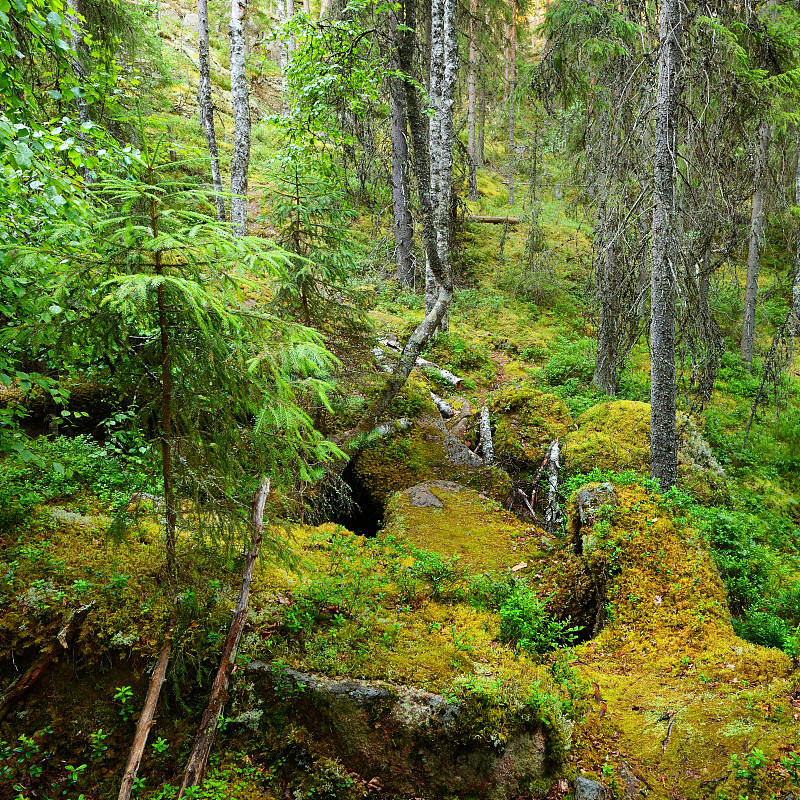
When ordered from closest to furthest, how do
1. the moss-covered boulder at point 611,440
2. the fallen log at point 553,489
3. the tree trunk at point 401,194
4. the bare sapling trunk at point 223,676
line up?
the bare sapling trunk at point 223,676
the fallen log at point 553,489
the moss-covered boulder at point 611,440
the tree trunk at point 401,194

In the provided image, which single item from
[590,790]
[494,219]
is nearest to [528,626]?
[590,790]

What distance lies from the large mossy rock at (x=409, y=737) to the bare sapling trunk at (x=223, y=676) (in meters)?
0.33

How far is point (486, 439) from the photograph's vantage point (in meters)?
9.24

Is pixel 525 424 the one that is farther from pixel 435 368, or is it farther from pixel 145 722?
pixel 145 722

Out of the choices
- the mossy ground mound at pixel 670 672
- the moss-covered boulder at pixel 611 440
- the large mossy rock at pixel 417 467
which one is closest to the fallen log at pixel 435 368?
the large mossy rock at pixel 417 467

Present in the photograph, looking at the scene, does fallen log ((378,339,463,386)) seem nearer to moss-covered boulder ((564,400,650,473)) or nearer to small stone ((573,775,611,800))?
moss-covered boulder ((564,400,650,473))

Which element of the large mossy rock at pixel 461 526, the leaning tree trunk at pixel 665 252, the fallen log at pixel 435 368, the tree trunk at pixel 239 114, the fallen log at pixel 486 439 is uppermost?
the tree trunk at pixel 239 114

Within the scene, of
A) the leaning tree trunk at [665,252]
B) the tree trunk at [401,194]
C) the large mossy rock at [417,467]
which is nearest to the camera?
the leaning tree trunk at [665,252]

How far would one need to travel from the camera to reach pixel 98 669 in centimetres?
381

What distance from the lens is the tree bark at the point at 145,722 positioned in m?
2.94

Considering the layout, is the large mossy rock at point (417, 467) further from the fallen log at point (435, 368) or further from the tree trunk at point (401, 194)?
the tree trunk at point (401, 194)

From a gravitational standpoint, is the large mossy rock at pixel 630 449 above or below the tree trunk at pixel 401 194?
below

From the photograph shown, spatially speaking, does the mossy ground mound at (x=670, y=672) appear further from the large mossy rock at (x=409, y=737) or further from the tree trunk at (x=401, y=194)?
the tree trunk at (x=401, y=194)

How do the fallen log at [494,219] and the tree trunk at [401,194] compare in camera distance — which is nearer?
the tree trunk at [401,194]
